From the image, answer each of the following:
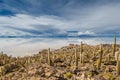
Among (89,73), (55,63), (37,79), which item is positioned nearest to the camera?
(37,79)

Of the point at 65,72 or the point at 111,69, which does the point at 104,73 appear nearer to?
the point at 111,69

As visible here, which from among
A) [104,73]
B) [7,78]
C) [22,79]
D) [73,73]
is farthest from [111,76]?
[7,78]

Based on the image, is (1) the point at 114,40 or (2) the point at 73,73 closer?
(2) the point at 73,73

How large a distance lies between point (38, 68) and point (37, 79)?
21.7 feet

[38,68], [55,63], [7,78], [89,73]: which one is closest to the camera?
[89,73]

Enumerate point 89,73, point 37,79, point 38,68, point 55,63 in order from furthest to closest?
1. point 55,63
2. point 38,68
3. point 89,73
4. point 37,79

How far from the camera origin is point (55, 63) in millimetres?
60875

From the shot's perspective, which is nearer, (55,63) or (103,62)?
(103,62)

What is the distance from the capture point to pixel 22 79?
47.2 metres

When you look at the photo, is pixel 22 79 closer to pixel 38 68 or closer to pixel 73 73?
pixel 38 68

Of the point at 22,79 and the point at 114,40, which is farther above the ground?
the point at 114,40

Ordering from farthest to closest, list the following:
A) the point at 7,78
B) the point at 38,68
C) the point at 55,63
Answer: the point at 55,63, the point at 7,78, the point at 38,68

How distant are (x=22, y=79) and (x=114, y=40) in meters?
24.7

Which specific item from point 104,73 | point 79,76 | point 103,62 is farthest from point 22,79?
point 103,62
